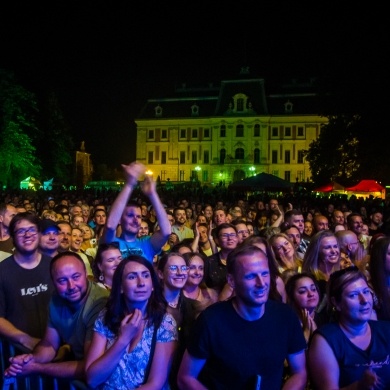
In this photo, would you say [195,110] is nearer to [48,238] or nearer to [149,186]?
[48,238]

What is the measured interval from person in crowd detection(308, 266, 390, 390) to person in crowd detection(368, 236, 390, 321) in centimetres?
78

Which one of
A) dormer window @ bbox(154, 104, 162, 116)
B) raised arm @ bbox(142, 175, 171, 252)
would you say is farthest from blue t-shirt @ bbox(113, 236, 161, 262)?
dormer window @ bbox(154, 104, 162, 116)

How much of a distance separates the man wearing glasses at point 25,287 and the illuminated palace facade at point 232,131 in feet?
218

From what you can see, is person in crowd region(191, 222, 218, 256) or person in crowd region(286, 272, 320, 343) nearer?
person in crowd region(286, 272, 320, 343)

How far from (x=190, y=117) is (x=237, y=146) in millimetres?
8200

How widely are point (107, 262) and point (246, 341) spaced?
6.88 ft

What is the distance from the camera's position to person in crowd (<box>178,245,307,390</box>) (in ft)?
9.56

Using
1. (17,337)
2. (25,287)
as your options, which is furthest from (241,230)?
(17,337)

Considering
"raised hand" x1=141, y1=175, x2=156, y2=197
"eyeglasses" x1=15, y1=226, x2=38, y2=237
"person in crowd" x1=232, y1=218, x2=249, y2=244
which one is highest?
"raised hand" x1=141, y1=175, x2=156, y2=197

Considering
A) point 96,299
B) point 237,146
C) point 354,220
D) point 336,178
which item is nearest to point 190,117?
point 237,146

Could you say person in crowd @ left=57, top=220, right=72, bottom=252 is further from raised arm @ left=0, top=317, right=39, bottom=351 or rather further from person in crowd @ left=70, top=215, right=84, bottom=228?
raised arm @ left=0, top=317, right=39, bottom=351

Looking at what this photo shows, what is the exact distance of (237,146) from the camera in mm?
73500

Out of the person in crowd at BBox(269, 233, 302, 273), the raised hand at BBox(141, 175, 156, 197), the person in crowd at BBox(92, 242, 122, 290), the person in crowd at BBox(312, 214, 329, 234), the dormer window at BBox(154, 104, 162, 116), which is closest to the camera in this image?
the person in crowd at BBox(92, 242, 122, 290)

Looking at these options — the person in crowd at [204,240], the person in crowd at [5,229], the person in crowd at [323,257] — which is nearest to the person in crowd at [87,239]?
the person in crowd at [5,229]
